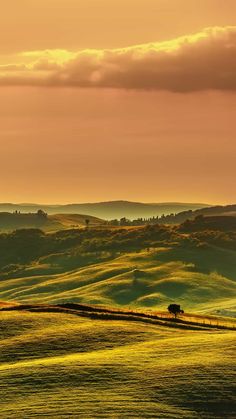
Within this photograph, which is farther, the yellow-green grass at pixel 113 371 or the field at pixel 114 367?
the field at pixel 114 367

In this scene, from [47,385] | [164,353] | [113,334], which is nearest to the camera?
[47,385]

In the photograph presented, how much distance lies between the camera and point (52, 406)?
249 ft

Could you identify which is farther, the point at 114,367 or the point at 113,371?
the point at 114,367

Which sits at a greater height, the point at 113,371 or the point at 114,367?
the point at 114,367

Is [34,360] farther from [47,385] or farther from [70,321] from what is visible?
[70,321]

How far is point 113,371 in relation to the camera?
84.8 m

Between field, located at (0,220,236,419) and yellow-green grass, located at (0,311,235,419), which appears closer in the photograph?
yellow-green grass, located at (0,311,235,419)

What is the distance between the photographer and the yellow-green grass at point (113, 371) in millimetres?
75250

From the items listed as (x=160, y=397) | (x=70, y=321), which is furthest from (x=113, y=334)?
(x=160, y=397)

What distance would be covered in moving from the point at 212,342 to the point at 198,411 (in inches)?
843

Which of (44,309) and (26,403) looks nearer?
(26,403)

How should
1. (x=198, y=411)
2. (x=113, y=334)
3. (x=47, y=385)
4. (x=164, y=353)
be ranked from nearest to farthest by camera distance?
(x=198, y=411) → (x=47, y=385) → (x=164, y=353) → (x=113, y=334)

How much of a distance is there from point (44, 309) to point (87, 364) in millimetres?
34880

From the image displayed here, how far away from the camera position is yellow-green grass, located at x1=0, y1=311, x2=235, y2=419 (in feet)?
247
